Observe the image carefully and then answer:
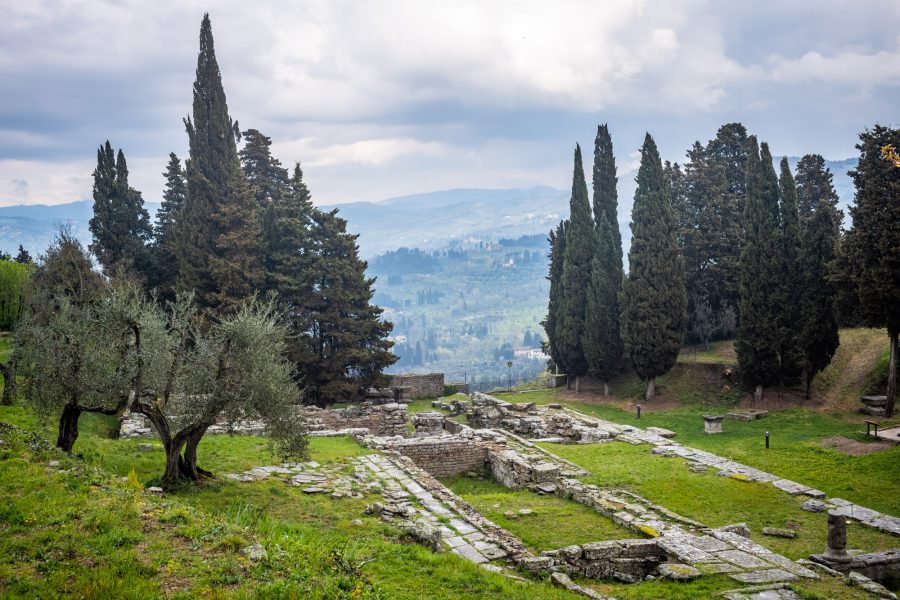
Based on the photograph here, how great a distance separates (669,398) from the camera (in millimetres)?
35969

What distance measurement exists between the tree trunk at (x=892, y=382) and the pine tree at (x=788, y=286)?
4175mm

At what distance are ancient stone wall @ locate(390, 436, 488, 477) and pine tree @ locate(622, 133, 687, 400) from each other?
16.1 meters

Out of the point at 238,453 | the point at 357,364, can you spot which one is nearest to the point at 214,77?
the point at 357,364

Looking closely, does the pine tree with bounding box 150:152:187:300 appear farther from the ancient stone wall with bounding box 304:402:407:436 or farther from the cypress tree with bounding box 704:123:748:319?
the cypress tree with bounding box 704:123:748:319

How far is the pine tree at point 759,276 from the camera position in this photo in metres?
32.2

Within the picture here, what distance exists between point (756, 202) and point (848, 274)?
23.5 ft

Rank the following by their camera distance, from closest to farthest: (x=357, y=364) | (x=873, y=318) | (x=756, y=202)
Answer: (x=873, y=318) → (x=756, y=202) → (x=357, y=364)

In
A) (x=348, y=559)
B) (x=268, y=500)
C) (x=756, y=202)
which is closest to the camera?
(x=348, y=559)

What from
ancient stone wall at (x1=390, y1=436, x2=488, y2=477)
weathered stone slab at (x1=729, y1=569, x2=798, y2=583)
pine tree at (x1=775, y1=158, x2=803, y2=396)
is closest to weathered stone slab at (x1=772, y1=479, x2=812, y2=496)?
weathered stone slab at (x1=729, y1=569, x2=798, y2=583)

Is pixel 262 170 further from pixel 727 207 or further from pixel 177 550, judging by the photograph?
pixel 177 550

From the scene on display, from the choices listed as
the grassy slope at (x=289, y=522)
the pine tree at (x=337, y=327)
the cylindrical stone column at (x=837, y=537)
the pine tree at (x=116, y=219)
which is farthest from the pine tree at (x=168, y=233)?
the cylindrical stone column at (x=837, y=537)

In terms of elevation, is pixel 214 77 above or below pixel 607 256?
above

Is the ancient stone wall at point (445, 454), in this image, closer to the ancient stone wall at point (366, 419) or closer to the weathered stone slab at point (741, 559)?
the ancient stone wall at point (366, 419)

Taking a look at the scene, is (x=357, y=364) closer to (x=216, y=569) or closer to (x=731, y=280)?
(x=731, y=280)
